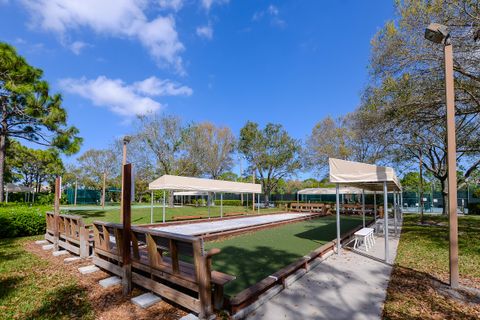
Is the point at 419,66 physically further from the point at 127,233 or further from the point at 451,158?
the point at 127,233

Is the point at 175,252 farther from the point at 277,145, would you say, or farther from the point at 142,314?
the point at 277,145

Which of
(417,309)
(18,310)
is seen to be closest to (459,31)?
(417,309)

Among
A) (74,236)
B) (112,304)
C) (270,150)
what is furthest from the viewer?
(270,150)

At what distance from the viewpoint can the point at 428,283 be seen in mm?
4926

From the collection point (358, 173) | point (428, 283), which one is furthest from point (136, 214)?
point (428, 283)

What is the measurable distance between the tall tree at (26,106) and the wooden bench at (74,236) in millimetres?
5843

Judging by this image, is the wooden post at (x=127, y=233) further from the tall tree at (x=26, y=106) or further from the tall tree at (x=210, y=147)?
the tall tree at (x=210, y=147)

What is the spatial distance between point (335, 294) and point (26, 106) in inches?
538

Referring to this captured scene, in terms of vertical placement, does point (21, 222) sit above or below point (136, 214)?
above

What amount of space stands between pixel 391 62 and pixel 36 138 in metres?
14.9

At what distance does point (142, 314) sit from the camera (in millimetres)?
3734

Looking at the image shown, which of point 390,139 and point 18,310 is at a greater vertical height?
point 390,139

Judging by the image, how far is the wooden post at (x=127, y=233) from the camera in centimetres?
448

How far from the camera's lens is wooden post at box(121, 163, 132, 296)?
4.48 meters
